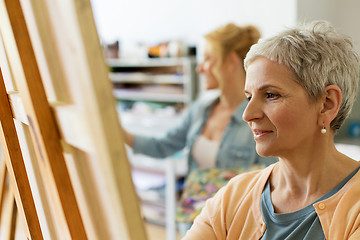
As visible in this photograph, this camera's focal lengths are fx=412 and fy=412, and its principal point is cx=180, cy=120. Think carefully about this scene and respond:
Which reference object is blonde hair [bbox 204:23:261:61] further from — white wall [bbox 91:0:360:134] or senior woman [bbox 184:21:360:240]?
senior woman [bbox 184:21:360:240]

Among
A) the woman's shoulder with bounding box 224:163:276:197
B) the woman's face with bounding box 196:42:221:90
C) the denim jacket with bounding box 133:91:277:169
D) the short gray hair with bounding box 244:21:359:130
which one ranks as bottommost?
the denim jacket with bounding box 133:91:277:169

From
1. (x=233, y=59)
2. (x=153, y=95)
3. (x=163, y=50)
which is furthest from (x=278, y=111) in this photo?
(x=153, y=95)

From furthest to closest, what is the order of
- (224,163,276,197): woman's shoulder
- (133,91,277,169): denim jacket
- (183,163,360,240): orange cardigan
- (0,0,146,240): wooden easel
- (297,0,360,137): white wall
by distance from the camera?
(297,0,360,137): white wall → (133,91,277,169): denim jacket → (224,163,276,197): woman's shoulder → (183,163,360,240): orange cardigan → (0,0,146,240): wooden easel

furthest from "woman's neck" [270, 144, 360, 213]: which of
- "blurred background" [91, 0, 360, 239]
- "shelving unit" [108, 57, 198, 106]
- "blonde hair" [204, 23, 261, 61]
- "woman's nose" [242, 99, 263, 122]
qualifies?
"shelving unit" [108, 57, 198, 106]

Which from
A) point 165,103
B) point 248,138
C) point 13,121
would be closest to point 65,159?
point 13,121

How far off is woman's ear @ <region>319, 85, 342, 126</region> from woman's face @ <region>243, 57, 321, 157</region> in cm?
2

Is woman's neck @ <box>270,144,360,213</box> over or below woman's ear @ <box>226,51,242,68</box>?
below

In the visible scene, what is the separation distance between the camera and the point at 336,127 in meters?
1.03

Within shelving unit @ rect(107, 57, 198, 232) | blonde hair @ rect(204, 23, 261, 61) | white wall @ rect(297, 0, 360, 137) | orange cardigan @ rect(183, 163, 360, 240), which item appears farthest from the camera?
shelving unit @ rect(107, 57, 198, 232)

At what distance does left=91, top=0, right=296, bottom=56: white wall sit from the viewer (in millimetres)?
3258

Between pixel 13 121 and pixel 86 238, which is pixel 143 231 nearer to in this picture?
pixel 86 238

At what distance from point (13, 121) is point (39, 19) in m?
0.36

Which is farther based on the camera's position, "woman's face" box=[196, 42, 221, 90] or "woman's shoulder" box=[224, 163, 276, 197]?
"woman's face" box=[196, 42, 221, 90]

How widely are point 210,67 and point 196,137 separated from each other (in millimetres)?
367
